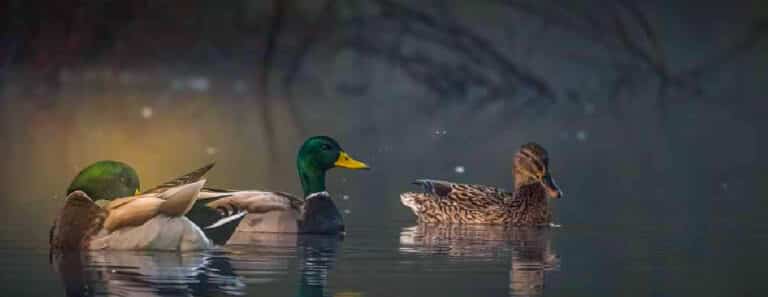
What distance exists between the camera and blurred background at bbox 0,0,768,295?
594 inches

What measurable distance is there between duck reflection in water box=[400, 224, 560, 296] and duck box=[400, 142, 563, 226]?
10cm

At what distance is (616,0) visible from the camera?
20.6 meters

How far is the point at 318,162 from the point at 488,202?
→ 100 cm

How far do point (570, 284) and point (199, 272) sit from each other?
1.31 m

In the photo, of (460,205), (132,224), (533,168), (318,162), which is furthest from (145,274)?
(533,168)

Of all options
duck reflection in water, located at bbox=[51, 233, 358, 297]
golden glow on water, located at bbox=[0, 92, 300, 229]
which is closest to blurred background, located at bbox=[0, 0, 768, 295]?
golden glow on water, located at bbox=[0, 92, 300, 229]

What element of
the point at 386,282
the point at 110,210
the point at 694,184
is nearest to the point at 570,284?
the point at 386,282

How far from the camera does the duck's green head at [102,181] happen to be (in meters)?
9.36

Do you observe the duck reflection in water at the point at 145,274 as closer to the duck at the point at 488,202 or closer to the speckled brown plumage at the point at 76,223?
the speckled brown plumage at the point at 76,223

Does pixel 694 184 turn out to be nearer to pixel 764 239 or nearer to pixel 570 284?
pixel 764 239

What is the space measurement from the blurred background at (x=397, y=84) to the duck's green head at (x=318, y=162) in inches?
107

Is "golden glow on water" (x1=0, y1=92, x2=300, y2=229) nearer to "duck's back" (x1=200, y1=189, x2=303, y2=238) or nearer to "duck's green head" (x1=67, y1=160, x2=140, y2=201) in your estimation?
"duck's back" (x1=200, y1=189, x2=303, y2=238)

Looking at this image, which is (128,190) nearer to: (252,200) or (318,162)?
(252,200)

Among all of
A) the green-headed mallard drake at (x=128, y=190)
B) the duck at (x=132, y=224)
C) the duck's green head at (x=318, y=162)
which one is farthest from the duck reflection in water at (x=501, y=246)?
the duck at (x=132, y=224)
